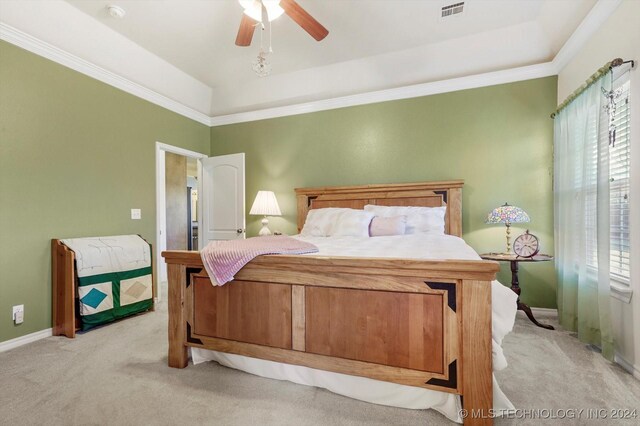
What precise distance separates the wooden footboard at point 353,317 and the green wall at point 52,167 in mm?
1530

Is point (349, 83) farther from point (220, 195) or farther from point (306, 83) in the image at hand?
point (220, 195)

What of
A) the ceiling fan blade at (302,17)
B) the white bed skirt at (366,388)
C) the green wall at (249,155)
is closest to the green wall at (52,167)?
the green wall at (249,155)

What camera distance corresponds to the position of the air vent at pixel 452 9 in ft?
8.72

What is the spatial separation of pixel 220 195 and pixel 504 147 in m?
3.80

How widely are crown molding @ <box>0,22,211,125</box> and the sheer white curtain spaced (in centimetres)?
439

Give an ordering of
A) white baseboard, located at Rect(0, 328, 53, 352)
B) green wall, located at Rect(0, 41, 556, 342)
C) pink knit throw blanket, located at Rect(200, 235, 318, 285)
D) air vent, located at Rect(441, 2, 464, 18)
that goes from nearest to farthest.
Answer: pink knit throw blanket, located at Rect(200, 235, 318, 285)
white baseboard, located at Rect(0, 328, 53, 352)
green wall, located at Rect(0, 41, 556, 342)
air vent, located at Rect(441, 2, 464, 18)

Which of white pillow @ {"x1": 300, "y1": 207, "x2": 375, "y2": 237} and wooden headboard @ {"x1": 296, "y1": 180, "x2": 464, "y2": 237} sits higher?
wooden headboard @ {"x1": 296, "y1": 180, "x2": 464, "y2": 237}

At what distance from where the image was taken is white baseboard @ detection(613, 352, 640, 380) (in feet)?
5.92

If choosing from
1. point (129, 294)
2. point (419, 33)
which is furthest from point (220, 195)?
point (419, 33)

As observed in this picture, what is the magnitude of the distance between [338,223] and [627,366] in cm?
239

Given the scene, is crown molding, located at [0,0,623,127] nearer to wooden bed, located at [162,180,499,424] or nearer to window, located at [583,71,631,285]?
window, located at [583,71,631,285]

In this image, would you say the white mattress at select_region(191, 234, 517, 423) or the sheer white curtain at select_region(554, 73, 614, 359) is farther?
the sheer white curtain at select_region(554, 73, 614, 359)

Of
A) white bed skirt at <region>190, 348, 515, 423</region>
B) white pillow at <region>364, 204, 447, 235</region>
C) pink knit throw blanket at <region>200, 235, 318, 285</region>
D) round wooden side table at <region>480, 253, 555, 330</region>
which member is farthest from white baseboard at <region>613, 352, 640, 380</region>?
pink knit throw blanket at <region>200, 235, 318, 285</region>

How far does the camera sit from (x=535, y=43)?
2.97 metres
